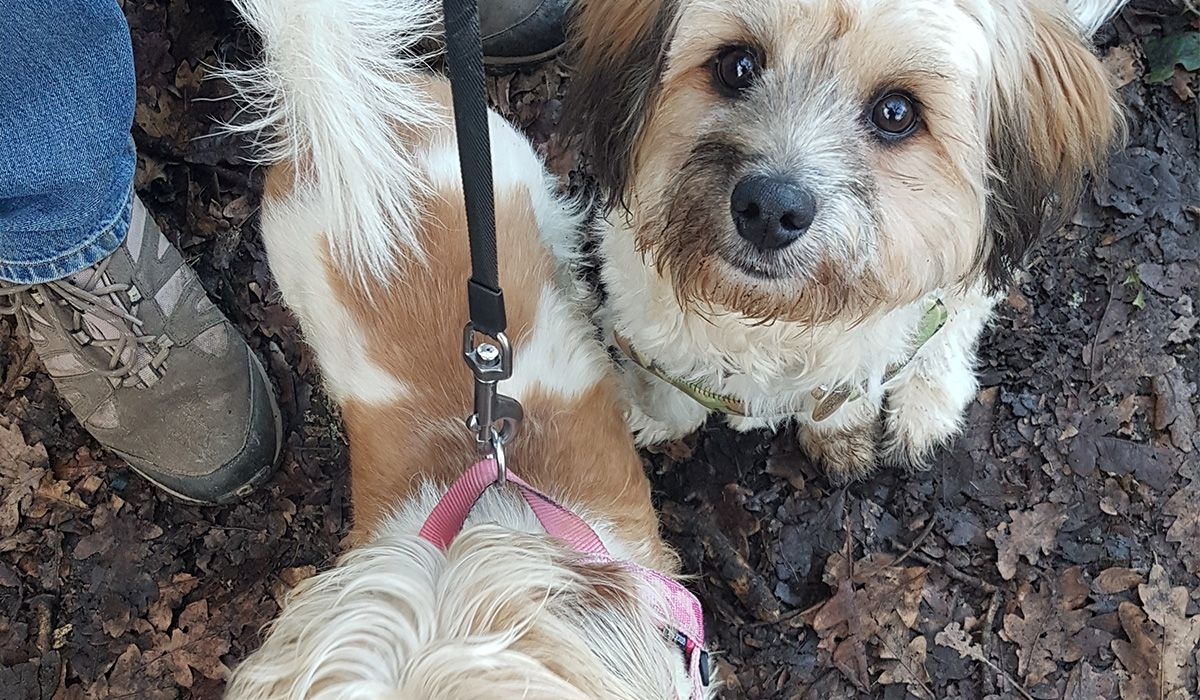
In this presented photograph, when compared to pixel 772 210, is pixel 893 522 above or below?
below

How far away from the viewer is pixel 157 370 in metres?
2.93

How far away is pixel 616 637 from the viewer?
1.55 meters

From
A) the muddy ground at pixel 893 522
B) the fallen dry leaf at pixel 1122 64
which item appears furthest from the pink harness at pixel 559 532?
the fallen dry leaf at pixel 1122 64

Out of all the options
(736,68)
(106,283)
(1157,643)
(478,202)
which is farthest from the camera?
(1157,643)

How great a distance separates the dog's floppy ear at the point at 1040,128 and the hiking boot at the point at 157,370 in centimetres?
225

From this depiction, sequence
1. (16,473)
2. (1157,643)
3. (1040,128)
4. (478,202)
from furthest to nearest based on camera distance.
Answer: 1. (16,473)
2. (1157,643)
3. (1040,128)
4. (478,202)

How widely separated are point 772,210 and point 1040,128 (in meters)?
0.77

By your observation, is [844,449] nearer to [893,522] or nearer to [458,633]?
[893,522]

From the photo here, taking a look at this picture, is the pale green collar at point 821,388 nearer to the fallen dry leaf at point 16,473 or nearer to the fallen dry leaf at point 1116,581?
the fallen dry leaf at point 1116,581

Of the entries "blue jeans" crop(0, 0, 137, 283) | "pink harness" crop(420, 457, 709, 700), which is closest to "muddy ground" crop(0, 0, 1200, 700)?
"blue jeans" crop(0, 0, 137, 283)

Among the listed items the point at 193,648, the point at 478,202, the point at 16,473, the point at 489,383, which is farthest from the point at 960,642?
the point at 16,473

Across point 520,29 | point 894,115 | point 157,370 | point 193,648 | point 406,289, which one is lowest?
point 193,648

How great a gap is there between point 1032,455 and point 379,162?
89.4 inches

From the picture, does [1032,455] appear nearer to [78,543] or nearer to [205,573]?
[205,573]
